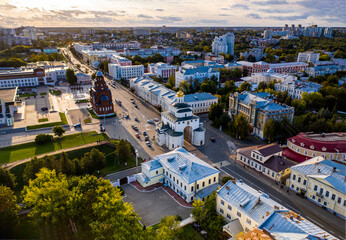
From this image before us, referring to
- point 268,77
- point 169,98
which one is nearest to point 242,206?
point 169,98

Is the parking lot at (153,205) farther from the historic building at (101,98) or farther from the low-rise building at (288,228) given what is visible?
the historic building at (101,98)

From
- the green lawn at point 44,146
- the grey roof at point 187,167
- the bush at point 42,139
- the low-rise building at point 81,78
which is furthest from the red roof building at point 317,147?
the low-rise building at point 81,78

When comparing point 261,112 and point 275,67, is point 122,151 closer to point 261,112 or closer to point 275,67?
point 261,112

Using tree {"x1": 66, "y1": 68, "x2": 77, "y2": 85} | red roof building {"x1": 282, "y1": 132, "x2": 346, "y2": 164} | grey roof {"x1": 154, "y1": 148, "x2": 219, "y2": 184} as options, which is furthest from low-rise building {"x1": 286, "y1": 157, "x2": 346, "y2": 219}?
tree {"x1": 66, "y1": 68, "x2": 77, "y2": 85}

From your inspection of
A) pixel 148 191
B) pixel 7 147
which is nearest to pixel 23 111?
pixel 7 147

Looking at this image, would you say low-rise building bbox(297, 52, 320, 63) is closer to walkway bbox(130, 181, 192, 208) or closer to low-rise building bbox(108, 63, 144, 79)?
low-rise building bbox(108, 63, 144, 79)

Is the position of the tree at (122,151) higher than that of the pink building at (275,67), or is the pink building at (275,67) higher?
the pink building at (275,67)
